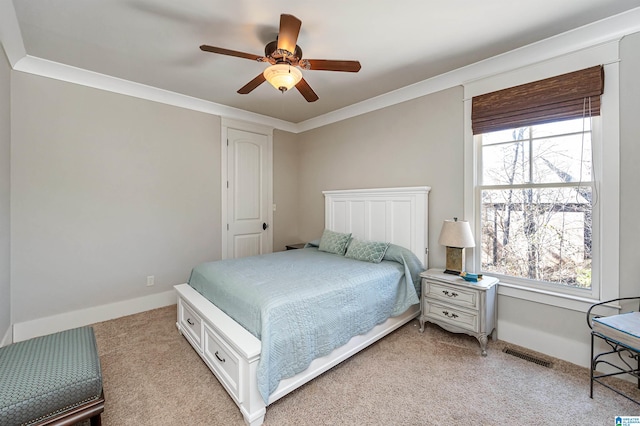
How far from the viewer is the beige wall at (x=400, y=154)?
2.90 m

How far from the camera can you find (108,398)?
1822 millimetres

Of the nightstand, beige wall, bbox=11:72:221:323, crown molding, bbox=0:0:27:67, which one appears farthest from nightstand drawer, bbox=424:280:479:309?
crown molding, bbox=0:0:27:67

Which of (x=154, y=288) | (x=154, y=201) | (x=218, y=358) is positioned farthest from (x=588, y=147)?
(x=154, y=288)

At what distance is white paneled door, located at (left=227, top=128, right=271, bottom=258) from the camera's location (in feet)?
13.2

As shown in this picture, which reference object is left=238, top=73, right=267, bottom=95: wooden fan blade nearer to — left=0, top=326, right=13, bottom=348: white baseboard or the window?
the window

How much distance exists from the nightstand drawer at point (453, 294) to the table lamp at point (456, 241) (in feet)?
0.77

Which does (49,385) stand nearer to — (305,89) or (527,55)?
(305,89)

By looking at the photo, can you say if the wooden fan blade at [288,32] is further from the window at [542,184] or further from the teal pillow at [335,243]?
the teal pillow at [335,243]

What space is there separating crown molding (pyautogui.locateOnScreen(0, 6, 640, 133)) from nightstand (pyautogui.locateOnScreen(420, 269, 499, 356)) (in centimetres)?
199

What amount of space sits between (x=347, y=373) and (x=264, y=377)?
0.78 meters

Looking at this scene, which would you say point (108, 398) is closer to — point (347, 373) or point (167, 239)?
point (347, 373)

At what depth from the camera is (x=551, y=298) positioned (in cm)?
232

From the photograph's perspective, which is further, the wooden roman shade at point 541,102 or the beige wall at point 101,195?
the beige wall at point 101,195

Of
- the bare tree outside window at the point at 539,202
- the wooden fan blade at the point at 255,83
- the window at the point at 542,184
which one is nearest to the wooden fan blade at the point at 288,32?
the wooden fan blade at the point at 255,83
